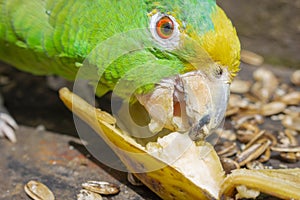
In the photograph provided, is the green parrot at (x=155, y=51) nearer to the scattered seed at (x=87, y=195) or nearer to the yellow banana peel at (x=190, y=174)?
the yellow banana peel at (x=190, y=174)

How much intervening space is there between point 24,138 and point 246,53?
67.8 inches

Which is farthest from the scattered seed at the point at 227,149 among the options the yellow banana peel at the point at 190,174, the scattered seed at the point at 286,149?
the yellow banana peel at the point at 190,174

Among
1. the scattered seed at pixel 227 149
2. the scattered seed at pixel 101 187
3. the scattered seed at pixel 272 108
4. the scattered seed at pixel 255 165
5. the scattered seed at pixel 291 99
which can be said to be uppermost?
the scattered seed at pixel 291 99

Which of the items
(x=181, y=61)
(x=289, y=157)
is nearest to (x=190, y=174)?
(x=181, y=61)

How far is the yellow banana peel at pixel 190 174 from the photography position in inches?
96.7

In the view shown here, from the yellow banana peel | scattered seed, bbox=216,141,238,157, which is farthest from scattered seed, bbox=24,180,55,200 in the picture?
scattered seed, bbox=216,141,238,157

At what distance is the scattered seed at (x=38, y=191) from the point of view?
2898 millimetres

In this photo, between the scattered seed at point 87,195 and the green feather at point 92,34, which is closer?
the green feather at point 92,34

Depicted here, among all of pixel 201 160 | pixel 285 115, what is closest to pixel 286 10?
pixel 285 115

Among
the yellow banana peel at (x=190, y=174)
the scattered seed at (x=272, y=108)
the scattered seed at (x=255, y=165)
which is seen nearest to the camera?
the yellow banana peel at (x=190, y=174)

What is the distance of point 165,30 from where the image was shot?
2.54 m

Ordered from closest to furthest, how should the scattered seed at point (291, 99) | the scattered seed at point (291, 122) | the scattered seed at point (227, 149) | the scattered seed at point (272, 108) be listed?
1. the scattered seed at point (227, 149)
2. the scattered seed at point (291, 122)
3. the scattered seed at point (272, 108)
4. the scattered seed at point (291, 99)

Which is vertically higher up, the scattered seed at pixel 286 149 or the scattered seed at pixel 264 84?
the scattered seed at pixel 264 84

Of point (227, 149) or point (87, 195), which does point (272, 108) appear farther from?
point (87, 195)
